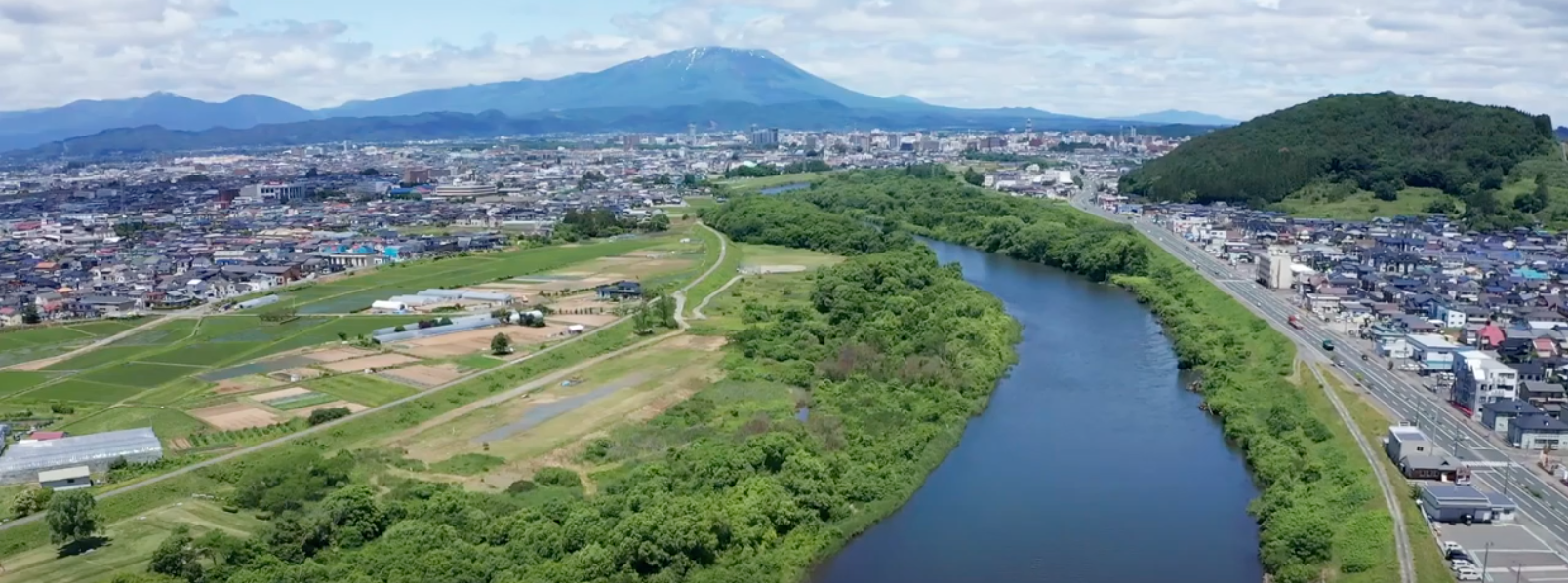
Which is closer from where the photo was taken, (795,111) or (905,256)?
(905,256)

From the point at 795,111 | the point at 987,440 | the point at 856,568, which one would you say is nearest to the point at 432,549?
the point at 856,568

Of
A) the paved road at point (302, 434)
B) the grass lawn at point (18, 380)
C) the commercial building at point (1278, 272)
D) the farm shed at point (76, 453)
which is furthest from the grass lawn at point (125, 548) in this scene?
the commercial building at point (1278, 272)

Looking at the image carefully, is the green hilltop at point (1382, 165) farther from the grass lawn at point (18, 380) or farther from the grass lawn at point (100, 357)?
the grass lawn at point (18, 380)

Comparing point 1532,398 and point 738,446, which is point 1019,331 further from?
point 738,446

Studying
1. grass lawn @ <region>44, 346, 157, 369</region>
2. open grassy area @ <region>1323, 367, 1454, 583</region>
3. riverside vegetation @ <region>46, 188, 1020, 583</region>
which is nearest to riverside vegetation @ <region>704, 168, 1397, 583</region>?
open grassy area @ <region>1323, 367, 1454, 583</region>

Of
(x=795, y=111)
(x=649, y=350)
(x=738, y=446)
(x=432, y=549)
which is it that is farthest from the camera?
(x=795, y=111)

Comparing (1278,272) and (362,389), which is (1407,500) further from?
Result: (1278,272)

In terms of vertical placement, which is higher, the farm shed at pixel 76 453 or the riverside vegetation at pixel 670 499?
the farm shed at pixel 76 453
